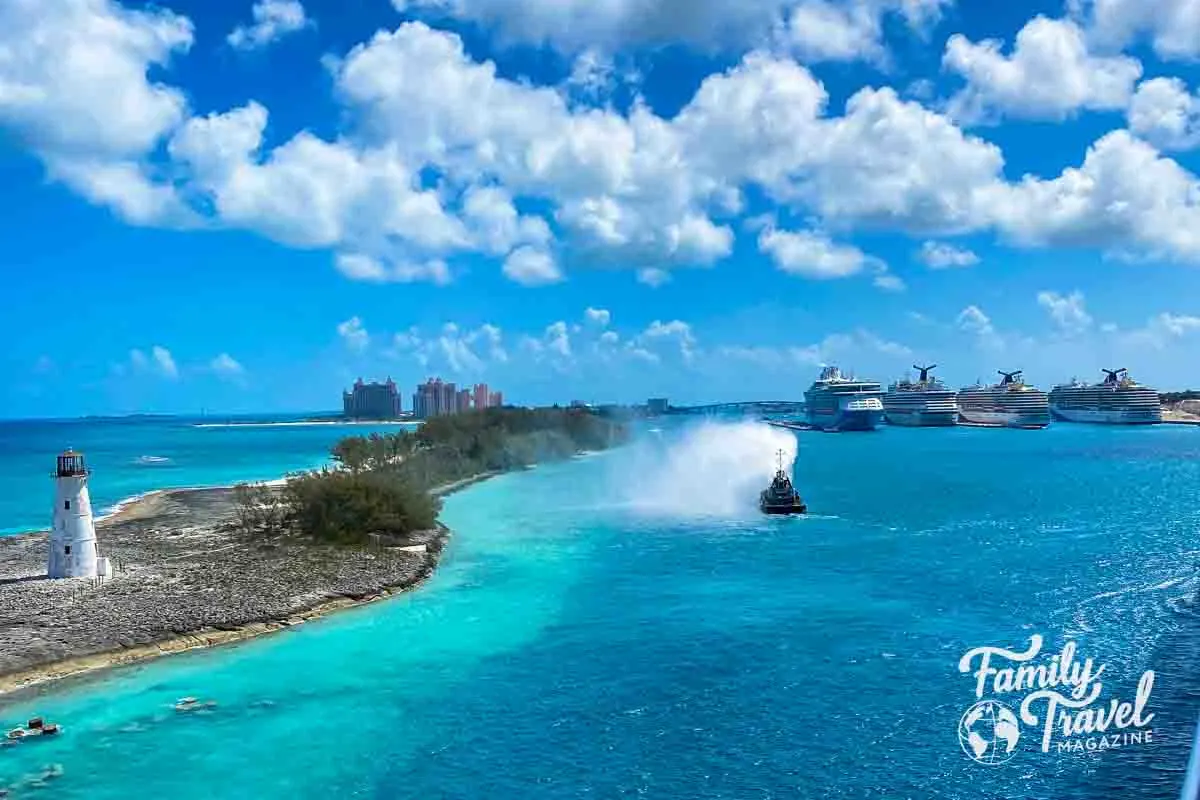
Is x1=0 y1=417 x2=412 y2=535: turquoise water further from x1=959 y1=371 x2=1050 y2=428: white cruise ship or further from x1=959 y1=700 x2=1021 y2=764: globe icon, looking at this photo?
x1=959 y1=371 x2=1050 y2=428: white cruise ship

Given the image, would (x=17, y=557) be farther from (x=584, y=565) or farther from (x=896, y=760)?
→ (x=896, y=760)

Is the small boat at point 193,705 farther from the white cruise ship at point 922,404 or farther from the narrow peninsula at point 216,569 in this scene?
the white cruise ship at point 922,404

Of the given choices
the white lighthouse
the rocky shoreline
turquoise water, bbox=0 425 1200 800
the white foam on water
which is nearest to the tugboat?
the white foam on water

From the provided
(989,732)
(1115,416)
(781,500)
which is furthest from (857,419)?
(989,732)

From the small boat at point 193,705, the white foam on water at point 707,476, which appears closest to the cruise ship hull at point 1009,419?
the white foam on water at point 707,476

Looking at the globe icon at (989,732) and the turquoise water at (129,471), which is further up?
the turquoise water at (129,471)

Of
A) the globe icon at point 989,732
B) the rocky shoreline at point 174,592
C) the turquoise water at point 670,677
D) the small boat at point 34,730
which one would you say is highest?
the rocky shoreline at point 174,592

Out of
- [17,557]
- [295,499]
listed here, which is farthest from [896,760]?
[17,557]
